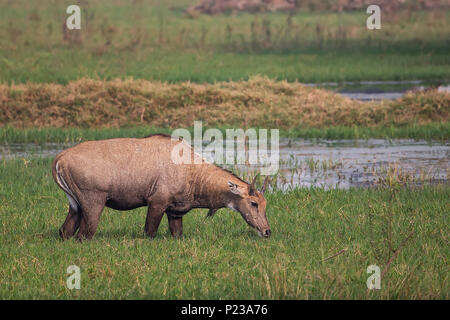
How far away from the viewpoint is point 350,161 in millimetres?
16641

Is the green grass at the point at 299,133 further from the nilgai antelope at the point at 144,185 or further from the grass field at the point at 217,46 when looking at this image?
the nilgai antelope at the point at 144,185

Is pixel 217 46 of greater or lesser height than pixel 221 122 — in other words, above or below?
above

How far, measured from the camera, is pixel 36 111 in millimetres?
21812

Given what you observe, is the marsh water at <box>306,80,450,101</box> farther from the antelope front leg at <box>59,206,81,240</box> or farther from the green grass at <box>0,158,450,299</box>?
the antelope front leg at <box>59,206,81,240</box>

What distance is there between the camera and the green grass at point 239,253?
7504mm

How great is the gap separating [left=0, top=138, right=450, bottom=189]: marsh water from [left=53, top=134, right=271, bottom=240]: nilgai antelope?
155 inches

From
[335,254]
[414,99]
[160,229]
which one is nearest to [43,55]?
[414,99]

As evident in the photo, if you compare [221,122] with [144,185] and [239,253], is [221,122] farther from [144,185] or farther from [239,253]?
[239,253]

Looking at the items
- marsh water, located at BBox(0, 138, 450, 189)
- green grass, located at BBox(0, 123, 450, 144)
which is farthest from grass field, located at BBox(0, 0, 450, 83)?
marsh water, located at BBox(0, 138, 450, 189)

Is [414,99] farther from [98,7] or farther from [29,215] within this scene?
[98,7]

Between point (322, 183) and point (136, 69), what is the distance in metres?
17.7

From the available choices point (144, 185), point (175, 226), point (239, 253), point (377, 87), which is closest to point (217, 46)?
point (377, 87)

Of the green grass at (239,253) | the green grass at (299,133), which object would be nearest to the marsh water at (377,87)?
the green grass at (299,133)

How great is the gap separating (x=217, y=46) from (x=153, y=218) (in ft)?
90.9
